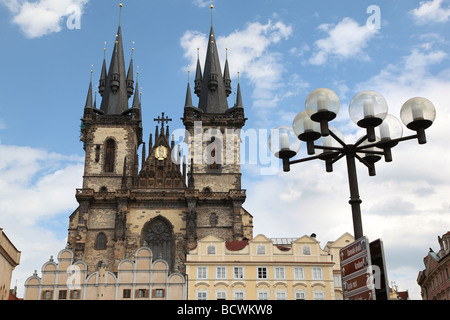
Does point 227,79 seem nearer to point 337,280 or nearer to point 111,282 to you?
point 337,280

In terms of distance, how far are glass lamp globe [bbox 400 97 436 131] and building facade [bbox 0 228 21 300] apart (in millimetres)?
16462

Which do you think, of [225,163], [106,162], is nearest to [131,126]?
[106,162]

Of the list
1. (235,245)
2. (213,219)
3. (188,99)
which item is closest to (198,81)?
(188,99)

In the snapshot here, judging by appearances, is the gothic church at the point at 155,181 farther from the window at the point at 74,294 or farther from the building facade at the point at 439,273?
the building facade at the point at 439,273

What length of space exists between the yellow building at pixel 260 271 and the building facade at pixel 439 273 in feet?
28.2

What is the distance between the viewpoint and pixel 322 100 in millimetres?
9023

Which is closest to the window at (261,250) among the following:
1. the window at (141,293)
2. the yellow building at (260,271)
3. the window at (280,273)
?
the yellow building at (260,271)

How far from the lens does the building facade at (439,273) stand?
38722 mm

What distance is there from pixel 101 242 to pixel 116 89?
55.8ft

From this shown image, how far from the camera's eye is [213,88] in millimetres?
56438

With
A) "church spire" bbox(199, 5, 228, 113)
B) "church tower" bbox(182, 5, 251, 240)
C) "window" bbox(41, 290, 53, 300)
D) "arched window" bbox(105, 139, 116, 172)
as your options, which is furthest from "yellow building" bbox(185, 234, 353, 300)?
"church spire" bbox(199, 5, 228, 113)

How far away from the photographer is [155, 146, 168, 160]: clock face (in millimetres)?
52000

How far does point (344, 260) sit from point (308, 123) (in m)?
2.56
